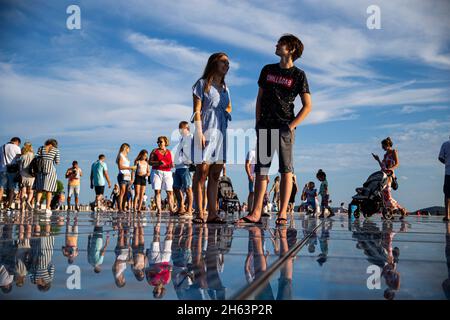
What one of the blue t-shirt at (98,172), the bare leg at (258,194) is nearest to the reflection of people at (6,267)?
the bare leg at (258,194)

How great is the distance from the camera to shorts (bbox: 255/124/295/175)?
532 centimetres

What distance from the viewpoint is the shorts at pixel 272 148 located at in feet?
17.4

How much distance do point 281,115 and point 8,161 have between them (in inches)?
378

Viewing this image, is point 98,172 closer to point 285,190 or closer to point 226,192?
point 226,192

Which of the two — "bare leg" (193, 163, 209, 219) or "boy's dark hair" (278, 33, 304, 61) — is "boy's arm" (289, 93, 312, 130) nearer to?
"boy's dark hair" (278, 33, 304, 61)

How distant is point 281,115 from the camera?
5344mm

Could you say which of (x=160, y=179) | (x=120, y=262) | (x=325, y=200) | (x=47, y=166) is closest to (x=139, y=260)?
(x=120, y=262)

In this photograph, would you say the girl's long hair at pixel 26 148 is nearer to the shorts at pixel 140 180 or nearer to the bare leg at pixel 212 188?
the shorts at pixel 140 180

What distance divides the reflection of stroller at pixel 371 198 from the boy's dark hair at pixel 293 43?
19.6ft

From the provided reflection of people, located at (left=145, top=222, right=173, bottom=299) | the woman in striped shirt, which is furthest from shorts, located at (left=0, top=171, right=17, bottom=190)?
reflection of people, located at (left=145, top=222, right=173, bottom=299)

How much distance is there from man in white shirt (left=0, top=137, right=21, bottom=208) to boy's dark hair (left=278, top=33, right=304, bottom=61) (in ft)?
31.5

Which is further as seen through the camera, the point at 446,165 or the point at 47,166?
the point at 47,166

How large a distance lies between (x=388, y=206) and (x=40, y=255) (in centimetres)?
946
